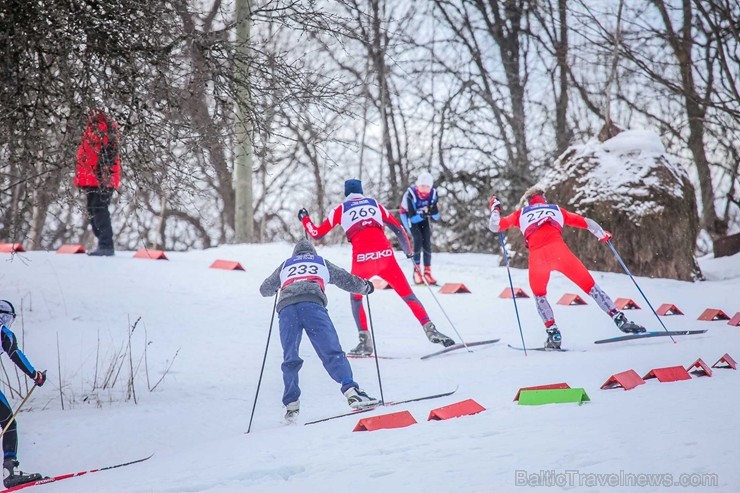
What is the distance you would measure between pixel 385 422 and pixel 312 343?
1196 mm

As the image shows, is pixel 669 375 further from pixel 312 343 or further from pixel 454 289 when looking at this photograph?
pixel 454 289

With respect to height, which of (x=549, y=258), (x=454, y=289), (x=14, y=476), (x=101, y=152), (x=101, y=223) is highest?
(x=101, y=152)

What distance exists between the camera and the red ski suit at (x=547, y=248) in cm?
773

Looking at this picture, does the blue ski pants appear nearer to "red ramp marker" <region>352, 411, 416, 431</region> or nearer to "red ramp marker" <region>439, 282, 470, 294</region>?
"red ramp marker" <region>352, 411, 416, 431</region>

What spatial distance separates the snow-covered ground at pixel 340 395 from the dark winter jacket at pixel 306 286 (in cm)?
88

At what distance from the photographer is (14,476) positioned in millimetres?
4406

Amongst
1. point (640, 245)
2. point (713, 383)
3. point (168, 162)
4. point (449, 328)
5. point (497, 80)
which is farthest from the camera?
point (497, 80)

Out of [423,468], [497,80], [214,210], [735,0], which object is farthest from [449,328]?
[214,210]

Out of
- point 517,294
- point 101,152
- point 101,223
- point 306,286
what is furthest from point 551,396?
point 101,223

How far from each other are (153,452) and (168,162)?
8.29 ft

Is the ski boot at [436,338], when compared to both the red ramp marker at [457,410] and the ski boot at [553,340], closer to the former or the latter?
the ski boot at [553,340]

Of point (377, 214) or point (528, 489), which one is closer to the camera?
point (528, 489)

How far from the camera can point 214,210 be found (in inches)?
1040

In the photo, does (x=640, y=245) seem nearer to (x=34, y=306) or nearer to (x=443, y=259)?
(x=443, y=259)
